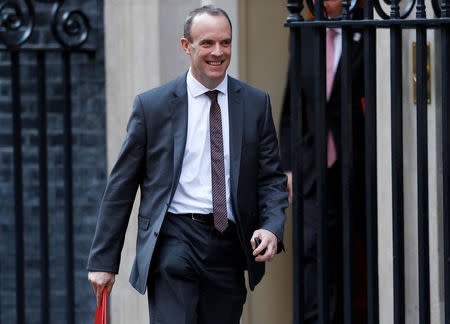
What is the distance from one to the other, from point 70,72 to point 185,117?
2.02 metres

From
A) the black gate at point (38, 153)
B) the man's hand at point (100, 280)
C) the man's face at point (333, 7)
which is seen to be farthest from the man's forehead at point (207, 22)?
the black gate at point (38, 153)

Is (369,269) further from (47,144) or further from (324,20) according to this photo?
(47,144)

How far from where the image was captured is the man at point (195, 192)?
4.29m

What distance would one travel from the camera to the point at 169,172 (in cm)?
431

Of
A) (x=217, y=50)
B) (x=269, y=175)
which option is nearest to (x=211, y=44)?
(x=217, y=50)

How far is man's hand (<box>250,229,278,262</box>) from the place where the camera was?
414cm

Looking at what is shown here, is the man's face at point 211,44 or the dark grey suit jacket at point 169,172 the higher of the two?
the man's face at point 211,44

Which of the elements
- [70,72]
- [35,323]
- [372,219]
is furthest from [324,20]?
[35,323]

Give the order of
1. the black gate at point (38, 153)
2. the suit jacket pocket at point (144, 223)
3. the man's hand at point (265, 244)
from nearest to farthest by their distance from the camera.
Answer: the man's hand at point (265, 244)
the suit jacket pocket at point (144, 223)
the black gate at point (38, 153)

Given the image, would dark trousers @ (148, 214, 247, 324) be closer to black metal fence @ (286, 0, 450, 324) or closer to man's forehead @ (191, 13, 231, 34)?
black metal fence @ (286, 0, 450, 324)

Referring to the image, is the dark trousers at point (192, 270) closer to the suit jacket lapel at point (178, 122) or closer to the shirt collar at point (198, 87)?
the suit jacket lapel at point (178, 122)

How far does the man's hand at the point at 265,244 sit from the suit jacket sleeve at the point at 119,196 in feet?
1.77

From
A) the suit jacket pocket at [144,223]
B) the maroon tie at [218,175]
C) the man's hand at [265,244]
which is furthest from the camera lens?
the suit jacket pocket at [144,223]

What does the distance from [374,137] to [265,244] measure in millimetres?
617
